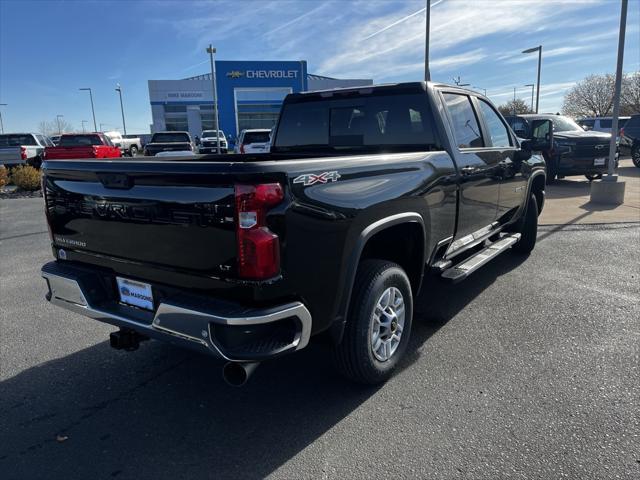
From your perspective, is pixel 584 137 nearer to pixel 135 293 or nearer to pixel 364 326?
pixel 364 326

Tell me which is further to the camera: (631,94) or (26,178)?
(631,94)

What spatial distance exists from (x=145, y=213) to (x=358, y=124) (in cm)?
235

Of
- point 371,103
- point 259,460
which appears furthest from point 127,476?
point 371,103

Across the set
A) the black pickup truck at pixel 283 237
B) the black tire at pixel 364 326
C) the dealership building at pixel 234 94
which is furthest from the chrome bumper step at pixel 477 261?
the dealership building at pixel 234 94

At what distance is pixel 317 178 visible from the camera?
2539 millimetres

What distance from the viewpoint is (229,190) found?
7.44 ft

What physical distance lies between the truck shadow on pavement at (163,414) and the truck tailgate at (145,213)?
3.30 ft

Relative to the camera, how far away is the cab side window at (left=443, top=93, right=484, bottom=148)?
14.0 feet

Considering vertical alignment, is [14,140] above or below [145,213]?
above

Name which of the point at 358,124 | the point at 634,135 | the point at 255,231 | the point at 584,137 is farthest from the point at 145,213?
the point at 634,135

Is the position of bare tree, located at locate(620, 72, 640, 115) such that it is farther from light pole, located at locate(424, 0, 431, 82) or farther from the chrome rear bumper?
the chrome rear bumper

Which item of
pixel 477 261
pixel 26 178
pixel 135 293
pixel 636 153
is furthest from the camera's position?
pixel 636 153

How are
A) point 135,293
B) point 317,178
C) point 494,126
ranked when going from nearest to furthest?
point 317,178, point 135,293, point 494,126

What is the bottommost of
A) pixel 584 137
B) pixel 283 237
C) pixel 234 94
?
pixel 283 237
